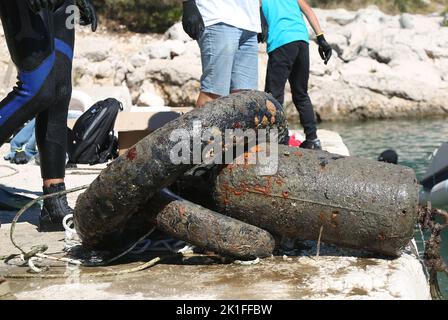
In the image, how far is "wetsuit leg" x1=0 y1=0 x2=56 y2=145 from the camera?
3.93 m

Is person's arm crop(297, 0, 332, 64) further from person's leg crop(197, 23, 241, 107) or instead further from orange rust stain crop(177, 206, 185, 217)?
orange rust stain crop(177, 206, 185, 217)

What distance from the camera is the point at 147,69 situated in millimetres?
16672

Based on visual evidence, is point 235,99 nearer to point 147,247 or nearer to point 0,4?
point 147,247

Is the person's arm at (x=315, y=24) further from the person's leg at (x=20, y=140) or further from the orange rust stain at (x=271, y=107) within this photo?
the orange rust stain at (x=271, y=107)

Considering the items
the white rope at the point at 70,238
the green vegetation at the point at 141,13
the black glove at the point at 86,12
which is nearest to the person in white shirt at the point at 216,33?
the black glove at the point at 86,12

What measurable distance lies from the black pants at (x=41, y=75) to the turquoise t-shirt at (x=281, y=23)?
291cm

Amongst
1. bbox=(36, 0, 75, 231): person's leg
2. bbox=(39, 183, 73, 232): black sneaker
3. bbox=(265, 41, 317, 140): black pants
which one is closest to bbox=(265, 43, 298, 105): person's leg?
bbox=(265, 41, 317, 140): black pants

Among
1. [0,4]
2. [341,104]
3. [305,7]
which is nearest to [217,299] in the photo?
[0,4]

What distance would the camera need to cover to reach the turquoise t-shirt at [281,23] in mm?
6848

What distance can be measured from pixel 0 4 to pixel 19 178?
2337mm

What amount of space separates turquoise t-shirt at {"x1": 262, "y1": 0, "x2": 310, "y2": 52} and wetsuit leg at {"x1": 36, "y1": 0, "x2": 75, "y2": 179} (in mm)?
2902

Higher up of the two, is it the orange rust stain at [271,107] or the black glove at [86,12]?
the black glove at [86,12]

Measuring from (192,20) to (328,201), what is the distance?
5.22 feet

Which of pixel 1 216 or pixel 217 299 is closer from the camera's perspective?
pixel 217 299
